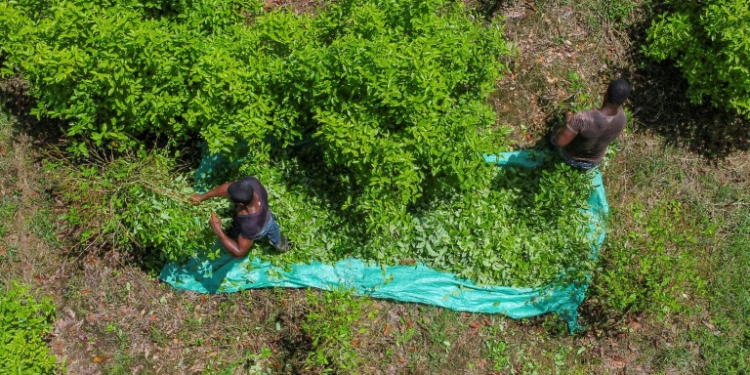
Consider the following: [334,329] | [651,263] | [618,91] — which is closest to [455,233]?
[334,329]

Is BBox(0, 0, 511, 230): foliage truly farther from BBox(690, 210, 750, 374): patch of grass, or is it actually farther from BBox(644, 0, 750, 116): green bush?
BBox(690, 210, 750, 374): patch of grass

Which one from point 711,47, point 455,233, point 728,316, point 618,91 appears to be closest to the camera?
point 618,91

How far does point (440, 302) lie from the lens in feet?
20.4

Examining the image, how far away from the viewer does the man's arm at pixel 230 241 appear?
5.43 m

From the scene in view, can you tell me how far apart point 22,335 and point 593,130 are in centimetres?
593

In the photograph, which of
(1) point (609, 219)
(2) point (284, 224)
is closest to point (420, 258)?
(2) point (284, 224)

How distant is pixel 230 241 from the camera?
556cm

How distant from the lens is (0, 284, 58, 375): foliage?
18.0ft

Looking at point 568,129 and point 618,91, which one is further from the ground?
point 618,91

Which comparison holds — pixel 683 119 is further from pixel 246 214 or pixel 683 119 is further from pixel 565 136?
pixel 246 214

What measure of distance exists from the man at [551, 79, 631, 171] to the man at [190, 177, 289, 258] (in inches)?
119

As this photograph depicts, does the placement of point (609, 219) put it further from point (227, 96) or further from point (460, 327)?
point (227, 96)

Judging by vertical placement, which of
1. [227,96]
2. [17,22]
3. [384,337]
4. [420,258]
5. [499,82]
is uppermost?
[17,22]

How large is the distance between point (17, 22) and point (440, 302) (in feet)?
16.5
